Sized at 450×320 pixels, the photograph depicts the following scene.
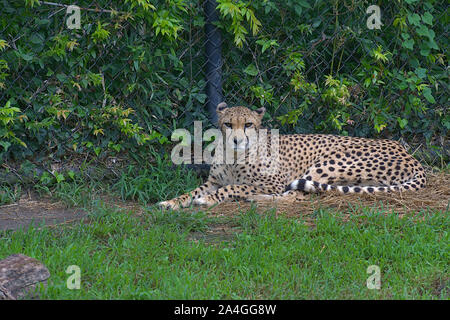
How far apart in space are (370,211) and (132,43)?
2.35 meters

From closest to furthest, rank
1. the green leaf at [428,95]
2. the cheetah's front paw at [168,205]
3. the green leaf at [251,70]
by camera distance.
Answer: the cheetah's front paw at [168,205], the green leaf at [251,70], the green leaf at [428,95]

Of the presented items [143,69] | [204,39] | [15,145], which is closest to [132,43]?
[143,69]

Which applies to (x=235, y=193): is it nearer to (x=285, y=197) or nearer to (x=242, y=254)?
(x=285, y=197)

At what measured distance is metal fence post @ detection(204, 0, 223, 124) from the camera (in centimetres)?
555

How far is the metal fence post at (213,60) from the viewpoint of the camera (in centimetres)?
555

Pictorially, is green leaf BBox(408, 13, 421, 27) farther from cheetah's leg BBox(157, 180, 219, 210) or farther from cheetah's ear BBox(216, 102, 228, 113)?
cheetah's leg BBox(157, 180, 219, 210)

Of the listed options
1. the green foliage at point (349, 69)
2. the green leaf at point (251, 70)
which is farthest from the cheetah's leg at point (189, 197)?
the green leaf at point (251, 70)

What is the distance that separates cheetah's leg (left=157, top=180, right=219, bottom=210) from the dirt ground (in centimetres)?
18

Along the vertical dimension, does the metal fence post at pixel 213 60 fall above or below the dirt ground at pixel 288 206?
above

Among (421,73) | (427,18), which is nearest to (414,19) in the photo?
(427,18)

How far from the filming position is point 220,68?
18.5 ft

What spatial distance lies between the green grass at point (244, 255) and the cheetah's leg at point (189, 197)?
32cm

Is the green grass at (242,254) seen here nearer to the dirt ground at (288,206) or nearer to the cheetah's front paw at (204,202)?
the dirt ground at (288,206)

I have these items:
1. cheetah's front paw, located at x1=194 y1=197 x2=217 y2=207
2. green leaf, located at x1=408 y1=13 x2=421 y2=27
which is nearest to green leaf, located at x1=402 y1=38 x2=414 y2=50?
green leaf, located at x1=408 y1=13 x2=421 y2=27
